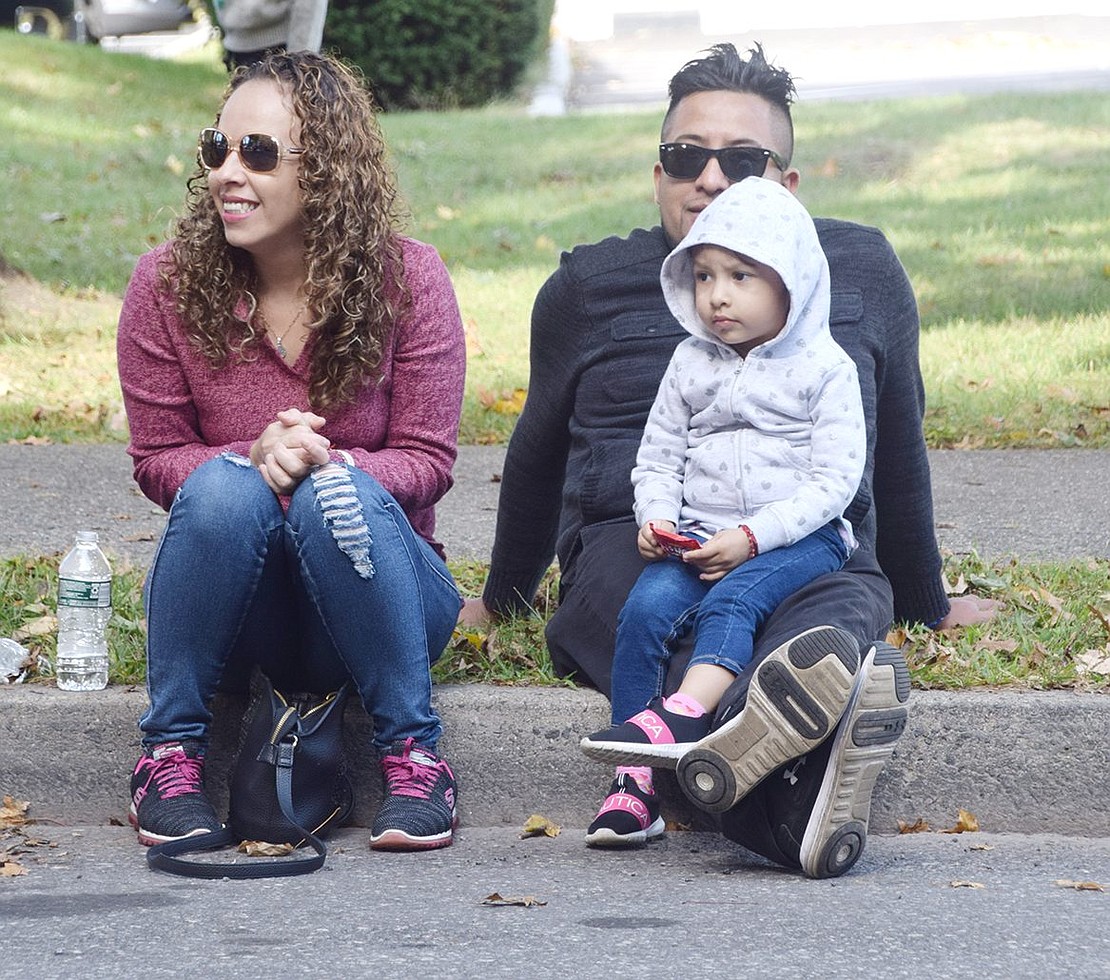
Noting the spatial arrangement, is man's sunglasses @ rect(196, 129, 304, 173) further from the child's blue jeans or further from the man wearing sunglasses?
the child's blue jeans

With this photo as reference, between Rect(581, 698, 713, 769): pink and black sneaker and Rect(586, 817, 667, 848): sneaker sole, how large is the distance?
29 centimetres

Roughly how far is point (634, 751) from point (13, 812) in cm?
139

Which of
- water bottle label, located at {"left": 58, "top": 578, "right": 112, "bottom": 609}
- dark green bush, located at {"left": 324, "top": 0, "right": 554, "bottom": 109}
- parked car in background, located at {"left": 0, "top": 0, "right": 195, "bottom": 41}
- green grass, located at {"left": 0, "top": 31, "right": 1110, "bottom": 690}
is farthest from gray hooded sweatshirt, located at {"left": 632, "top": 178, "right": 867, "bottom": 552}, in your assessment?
parked car in background, located at {"left": 0, "top": 0, "right": 195, "bottom": 41}

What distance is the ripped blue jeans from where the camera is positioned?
3.29 meters

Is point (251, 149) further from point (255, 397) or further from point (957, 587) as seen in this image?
point (957, 587)

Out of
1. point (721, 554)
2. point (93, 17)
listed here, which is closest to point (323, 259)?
point (721, 554)

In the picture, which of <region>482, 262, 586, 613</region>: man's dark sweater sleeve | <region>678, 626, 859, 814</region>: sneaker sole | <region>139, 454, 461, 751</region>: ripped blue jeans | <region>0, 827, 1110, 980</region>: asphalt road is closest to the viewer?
<region>0, 827, 1110, 980</region>: asphalt road

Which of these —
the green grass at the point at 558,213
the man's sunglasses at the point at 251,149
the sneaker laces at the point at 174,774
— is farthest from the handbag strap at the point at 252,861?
the green grass at the point at 558,213

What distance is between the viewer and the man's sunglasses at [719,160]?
3859 millimetres

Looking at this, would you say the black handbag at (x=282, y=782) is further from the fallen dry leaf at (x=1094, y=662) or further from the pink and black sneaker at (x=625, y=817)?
the fallen dry leaf at (x=1094, y=662)

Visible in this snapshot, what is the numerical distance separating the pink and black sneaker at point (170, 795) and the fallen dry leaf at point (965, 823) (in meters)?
1.50

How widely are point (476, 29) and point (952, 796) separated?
44.2 ft

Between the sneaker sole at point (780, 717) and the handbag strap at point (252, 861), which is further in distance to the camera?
the handbag strap at point (252, 861)

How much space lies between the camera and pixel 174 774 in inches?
134
